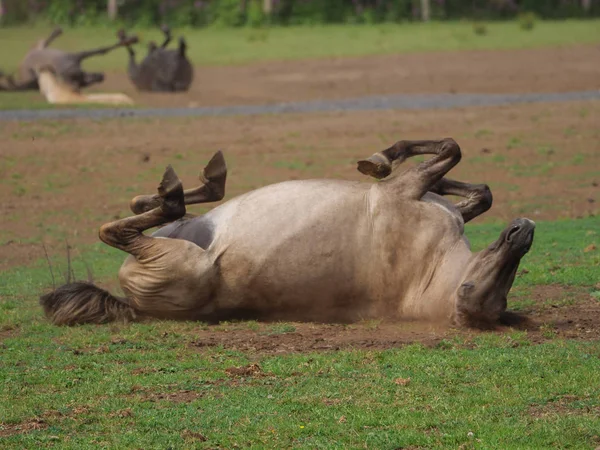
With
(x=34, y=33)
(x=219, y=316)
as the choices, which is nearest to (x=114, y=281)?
(x=219, y=316)

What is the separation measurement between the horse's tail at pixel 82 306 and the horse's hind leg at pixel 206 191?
2.37 feet

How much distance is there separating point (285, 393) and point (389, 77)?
19279 millimetres

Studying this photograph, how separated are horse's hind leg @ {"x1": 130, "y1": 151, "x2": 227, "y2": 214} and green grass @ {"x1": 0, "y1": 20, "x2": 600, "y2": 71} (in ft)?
63.7

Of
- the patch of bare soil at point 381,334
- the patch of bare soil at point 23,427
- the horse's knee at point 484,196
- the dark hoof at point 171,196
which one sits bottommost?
the patch of bare soil at point 381,334

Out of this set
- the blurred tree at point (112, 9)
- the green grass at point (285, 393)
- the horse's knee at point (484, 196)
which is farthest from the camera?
the blurred tree at point (112, 9)

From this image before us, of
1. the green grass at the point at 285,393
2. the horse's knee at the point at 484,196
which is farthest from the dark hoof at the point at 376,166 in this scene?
the green grass at the point at 285,393

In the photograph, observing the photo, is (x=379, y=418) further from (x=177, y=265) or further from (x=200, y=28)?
(x=200, y=28)

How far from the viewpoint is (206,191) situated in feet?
26.8

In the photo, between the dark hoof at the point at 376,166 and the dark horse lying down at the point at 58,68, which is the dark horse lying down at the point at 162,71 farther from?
the dark hoof at the point at 376,166

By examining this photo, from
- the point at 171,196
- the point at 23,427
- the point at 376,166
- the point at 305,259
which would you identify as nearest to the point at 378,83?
the point at 376,166

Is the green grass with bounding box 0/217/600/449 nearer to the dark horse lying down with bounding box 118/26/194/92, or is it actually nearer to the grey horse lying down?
the grey horse lying down

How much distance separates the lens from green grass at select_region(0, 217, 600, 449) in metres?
5.22

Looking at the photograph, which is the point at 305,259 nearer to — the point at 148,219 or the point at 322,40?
the point at 148,219

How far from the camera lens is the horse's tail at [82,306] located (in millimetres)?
7715
